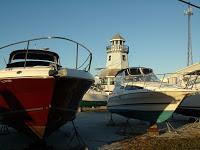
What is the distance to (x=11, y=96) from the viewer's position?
31.8ft

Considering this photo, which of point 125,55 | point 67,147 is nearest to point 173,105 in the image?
point 67,147

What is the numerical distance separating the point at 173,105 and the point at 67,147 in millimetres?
4972

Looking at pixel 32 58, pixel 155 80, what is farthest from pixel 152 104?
pixel 32 58

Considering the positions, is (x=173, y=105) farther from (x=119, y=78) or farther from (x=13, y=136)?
(x=13, y=136)

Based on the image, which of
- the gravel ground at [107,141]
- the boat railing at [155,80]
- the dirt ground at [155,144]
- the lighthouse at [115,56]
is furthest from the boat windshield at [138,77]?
the lighthouse at [115,56]

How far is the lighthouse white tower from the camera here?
5791cm

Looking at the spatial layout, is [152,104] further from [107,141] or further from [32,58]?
[32,58]

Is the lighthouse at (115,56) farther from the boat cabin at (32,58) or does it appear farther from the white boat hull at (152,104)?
the boat cabin at (32,58)

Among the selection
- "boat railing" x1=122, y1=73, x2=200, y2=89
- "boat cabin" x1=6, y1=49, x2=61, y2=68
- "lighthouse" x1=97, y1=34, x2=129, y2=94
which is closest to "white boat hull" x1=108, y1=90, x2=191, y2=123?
"boat railing" x1=122, y1=73, x2=200, y2=89


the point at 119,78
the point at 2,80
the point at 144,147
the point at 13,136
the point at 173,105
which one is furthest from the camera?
the point at 119,78

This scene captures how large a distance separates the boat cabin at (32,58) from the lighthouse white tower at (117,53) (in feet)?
146

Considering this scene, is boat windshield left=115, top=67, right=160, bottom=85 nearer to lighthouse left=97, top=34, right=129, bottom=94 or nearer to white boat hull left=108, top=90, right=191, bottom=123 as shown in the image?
white boat hull left=108, top=90, right=191, bottom=123

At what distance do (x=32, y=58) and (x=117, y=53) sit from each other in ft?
150

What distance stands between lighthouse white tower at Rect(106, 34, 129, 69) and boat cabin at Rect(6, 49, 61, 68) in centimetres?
4441
